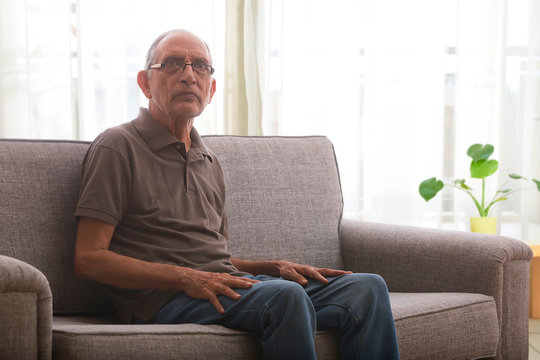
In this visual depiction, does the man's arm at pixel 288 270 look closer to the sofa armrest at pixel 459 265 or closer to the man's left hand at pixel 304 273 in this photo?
the man's left hand at pixel 304 273

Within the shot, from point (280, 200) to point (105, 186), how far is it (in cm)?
71

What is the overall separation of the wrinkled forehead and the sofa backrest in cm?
36

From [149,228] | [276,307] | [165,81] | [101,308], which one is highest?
[165,81]

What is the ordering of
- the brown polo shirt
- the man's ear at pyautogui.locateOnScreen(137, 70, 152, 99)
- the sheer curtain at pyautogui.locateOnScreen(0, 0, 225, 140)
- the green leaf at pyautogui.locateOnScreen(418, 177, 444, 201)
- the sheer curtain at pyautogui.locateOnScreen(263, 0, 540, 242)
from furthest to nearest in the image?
1. the sheer curtain at pyautogui.locateOnScreen(263, 0, 540, 242)
2. the sheer curtain at pyautogui.locateOnScreen(0, 0, 225, 140)
3. the green leaf at pyautogui.locateOnScreen(418, 177, 444, 201)
4. the man's ear at pyautogui.locateOnScreen(137, 70, 152, 99)
5. the brown polo shirt

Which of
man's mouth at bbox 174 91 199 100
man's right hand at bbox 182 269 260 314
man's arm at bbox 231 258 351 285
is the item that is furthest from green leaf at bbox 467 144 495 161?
man's right hand at bbox 182 269 260 314

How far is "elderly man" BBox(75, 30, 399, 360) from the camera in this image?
1434 millimetres

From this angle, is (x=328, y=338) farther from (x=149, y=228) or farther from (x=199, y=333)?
(x=149, y=228)

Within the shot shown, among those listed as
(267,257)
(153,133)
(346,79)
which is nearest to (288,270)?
(267,257)

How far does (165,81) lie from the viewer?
176 cm

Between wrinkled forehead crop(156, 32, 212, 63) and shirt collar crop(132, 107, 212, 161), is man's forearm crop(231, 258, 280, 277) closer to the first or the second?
shirt collar crop(132, 107, 212, 161)

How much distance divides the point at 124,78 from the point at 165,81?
1546 mm

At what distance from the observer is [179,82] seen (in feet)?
5.73

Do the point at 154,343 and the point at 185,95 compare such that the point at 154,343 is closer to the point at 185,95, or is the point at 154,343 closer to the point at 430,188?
the point at 185,95

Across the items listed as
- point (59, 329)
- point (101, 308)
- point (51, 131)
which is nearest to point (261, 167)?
point (101, 308)
